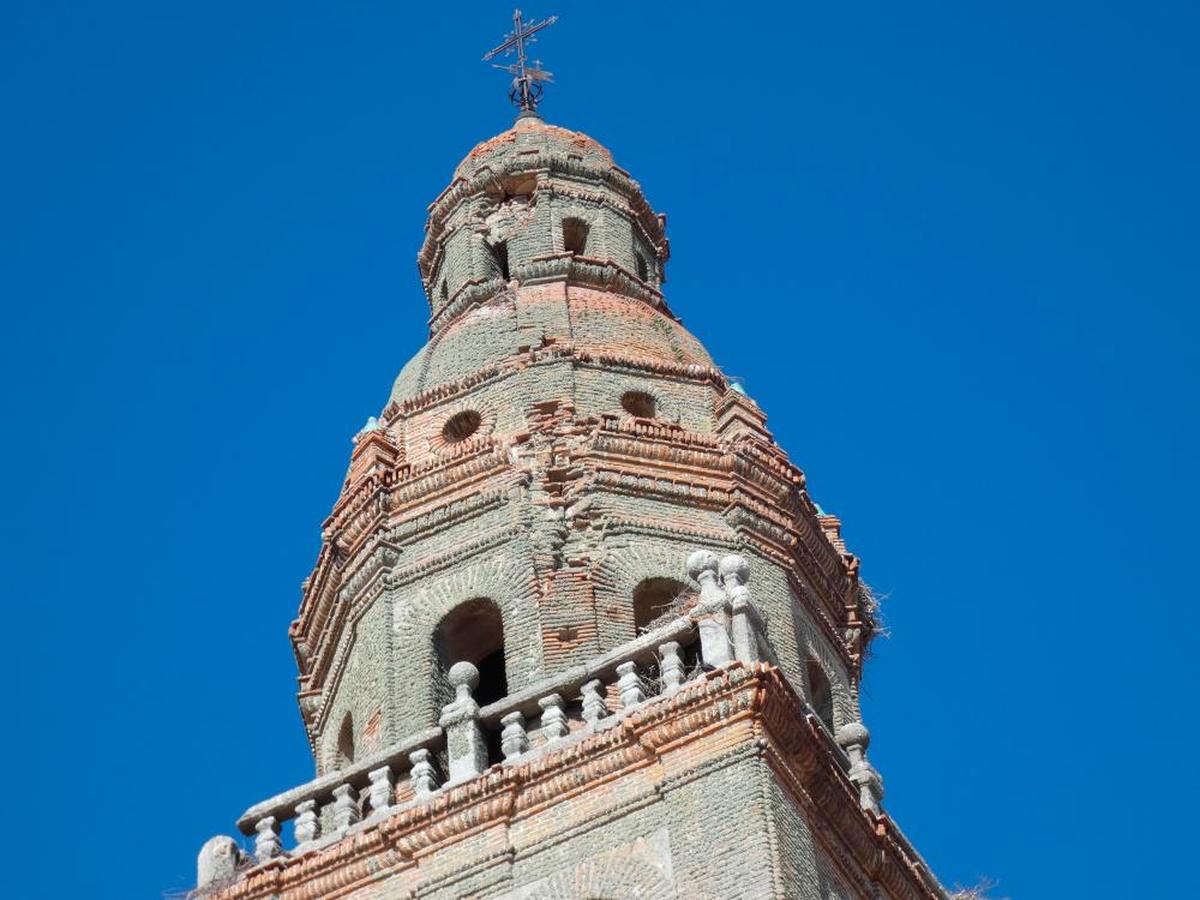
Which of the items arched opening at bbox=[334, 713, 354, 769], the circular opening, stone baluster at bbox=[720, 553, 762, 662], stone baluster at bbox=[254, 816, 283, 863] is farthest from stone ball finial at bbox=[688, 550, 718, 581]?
the circular opening

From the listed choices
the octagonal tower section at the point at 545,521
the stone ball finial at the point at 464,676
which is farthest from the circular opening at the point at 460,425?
the stone ball finial at the point at 464,676

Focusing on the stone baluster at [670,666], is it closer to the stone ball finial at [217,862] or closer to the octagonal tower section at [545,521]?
the octagonal tower section at [545,521]

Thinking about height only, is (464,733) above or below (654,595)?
below

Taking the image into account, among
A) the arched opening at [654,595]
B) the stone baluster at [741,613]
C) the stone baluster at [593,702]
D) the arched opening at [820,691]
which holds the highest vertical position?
the arched opening at [654,595]

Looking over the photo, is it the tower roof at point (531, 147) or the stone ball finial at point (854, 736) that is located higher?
the tower roof at point (531, 147)

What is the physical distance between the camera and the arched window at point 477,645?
32.8 metres

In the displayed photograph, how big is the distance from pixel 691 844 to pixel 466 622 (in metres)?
6.00

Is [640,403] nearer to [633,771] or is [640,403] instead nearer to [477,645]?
[477,645]

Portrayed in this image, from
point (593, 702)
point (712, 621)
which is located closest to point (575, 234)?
point (712, 621)

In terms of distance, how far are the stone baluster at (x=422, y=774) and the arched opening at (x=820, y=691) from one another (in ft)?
16.7

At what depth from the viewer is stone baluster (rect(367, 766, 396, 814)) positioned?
2984 cm

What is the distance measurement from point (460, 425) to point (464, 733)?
21.1ft

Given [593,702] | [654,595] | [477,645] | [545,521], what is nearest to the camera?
[593,702]

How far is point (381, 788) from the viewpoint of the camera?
29969mm
